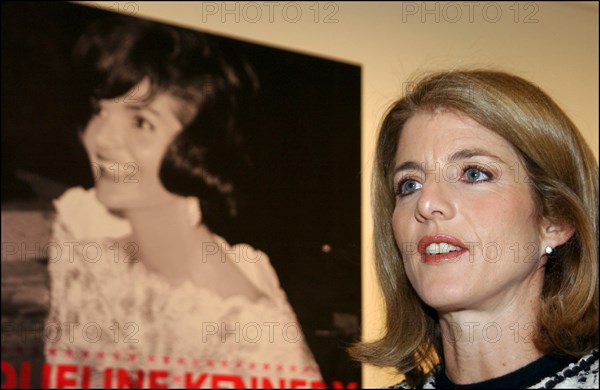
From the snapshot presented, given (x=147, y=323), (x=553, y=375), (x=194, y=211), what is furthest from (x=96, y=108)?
(x=553, y=375)

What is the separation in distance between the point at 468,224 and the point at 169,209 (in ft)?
4.46

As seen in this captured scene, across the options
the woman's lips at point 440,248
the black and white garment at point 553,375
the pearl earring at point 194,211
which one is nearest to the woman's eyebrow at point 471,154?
the woman's lips at point 440,248

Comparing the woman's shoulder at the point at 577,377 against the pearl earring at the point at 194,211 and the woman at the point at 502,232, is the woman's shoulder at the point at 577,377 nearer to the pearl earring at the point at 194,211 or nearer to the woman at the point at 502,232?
the woman at the point at 502,232

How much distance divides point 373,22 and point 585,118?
108 centimetres

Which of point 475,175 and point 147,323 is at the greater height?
point 475,175

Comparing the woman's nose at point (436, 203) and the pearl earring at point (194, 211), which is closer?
the woman's nose at point (436, 203)

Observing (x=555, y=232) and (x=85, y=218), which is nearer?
(x=555, y=232)

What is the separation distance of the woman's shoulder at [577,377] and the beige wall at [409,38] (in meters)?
1.45

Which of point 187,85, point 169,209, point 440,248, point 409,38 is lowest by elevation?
point 440,248

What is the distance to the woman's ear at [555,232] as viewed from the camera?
5.87 feet

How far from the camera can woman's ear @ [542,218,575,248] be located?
179 centimetres

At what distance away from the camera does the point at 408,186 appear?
6.07ft

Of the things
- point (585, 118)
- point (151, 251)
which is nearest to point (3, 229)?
point (151, 251)

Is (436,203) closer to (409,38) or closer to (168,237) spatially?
(168,237)
